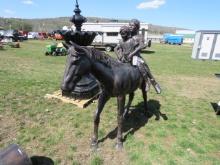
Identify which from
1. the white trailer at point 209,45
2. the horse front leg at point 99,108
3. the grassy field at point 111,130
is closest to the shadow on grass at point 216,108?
the grassy field at point 111,130

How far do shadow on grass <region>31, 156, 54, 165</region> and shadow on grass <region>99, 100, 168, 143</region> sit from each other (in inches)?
44.8

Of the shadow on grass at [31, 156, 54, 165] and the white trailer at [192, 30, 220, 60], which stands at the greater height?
the white trailer at [192, 30, 220, 60]

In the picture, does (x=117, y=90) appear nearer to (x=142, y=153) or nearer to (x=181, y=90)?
(x=142, y=153)

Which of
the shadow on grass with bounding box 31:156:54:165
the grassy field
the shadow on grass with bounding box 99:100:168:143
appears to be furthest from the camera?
the shadow on grass with bounding box 99:100:168:143

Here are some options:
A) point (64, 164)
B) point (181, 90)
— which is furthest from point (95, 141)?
point (181, 90)

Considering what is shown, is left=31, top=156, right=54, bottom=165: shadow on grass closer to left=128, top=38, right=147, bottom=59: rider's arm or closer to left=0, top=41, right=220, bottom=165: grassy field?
left=0, top=41, right=220, bottom=165: grassy field

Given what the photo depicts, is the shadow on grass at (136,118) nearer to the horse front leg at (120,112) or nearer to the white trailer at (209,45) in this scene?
the horse front leg at (120,112)

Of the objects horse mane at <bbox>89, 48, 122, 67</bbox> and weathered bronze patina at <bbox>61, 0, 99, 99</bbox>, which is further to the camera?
horse mane at <bbox>89, 48, 122, 67</bbox>

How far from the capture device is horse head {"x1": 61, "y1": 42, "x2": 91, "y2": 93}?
2936mm

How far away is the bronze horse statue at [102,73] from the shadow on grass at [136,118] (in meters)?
0.60

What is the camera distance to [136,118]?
5.58 meters

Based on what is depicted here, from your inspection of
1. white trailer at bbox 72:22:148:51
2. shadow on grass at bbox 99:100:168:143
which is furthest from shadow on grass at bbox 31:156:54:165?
white trailer at bbox 72:22:148:51

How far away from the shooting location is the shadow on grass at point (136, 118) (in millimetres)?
4755

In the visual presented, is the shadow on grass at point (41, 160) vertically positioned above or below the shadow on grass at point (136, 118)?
above
